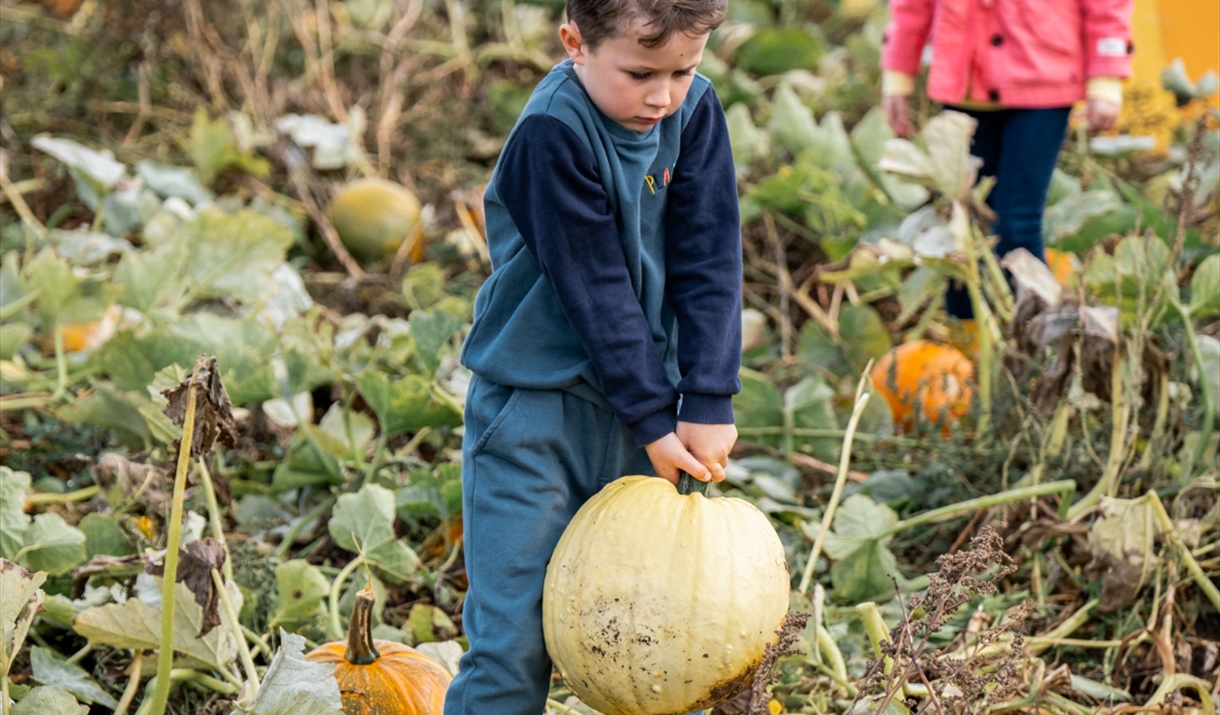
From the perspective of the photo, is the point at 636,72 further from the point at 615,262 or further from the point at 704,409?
the point at 704,409

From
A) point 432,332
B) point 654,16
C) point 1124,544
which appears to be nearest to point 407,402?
point 432,332

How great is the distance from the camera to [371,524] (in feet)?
7.18

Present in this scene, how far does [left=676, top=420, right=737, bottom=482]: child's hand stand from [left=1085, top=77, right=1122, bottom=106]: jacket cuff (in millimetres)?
1814

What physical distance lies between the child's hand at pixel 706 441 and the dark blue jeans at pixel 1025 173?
61.9 inches

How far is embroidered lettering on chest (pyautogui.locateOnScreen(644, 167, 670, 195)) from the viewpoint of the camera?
166 centimetres

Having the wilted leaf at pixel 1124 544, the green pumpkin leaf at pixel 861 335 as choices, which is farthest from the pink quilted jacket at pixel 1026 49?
the wilted leaf at pixel 1124 544

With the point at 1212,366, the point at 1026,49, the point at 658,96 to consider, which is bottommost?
the point at 1212,366

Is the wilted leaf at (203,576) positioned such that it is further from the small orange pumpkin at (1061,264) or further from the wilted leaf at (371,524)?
the small orange pumpkin at (1061,264)

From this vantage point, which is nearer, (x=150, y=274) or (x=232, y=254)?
(x=150, y=274)

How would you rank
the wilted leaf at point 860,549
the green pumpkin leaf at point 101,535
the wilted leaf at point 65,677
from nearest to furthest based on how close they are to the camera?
the wilted leaf at point 65,677
the green pumpkin leaf at point 101,535
the wilted leaf at point 860,549

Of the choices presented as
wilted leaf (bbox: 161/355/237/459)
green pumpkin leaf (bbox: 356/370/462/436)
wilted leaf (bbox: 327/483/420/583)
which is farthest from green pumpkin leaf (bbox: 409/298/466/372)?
wilted leaf (bbox: 161/355/237/459)

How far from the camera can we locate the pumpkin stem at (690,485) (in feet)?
5.38

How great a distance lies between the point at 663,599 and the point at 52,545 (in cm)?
112

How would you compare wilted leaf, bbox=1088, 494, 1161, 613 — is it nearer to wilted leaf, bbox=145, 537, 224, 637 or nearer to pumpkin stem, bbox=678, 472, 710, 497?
pumpkin stem, bbox=678, 472, 710, 497
